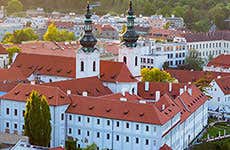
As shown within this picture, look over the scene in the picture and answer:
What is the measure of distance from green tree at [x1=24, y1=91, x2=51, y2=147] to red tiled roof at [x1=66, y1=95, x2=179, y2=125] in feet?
13.4

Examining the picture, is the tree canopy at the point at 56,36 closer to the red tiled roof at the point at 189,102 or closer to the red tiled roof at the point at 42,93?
the red tiled roof at the point at 189,102

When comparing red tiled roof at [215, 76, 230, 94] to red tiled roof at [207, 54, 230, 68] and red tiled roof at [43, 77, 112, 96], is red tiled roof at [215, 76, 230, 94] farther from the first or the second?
red tiled roof at [207, 54, 230, 68]

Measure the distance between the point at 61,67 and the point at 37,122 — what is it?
61.4ft

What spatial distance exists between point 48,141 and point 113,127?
16.8 ft

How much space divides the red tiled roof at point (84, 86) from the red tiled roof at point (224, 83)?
14826mm

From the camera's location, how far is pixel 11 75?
225 feet

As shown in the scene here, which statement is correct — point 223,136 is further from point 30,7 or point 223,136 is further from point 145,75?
point 30,7

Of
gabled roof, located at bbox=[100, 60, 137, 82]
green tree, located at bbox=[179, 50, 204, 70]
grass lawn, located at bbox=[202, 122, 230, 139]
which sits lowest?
grass lawn, located at bbox=[202, 122, 230, 139]

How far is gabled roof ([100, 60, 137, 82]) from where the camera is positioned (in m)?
64.9

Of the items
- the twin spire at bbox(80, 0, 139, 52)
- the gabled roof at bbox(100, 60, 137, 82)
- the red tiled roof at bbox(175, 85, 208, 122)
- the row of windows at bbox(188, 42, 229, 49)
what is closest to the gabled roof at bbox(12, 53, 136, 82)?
the gabled roof at bbox(100, 60, 137, 82)

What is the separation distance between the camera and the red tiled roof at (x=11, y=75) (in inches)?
2667

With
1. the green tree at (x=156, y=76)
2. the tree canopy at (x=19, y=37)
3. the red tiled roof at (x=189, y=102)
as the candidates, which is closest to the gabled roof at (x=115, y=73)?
the red tiled roof at (x=189, y=102)

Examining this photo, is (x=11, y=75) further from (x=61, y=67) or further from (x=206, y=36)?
(x=206, y=36)

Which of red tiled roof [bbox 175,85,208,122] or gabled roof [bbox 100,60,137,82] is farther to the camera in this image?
gabled roof [bbox 100,60,137,82]
